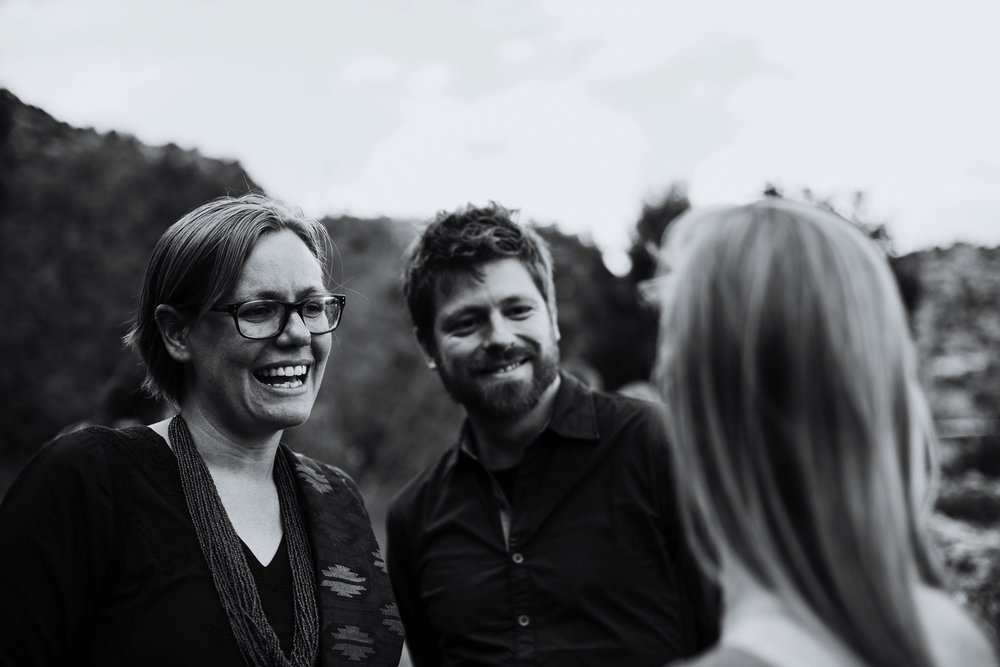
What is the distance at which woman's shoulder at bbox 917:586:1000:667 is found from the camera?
123 cm

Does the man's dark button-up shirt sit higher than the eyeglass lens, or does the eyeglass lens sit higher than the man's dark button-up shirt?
the eyeglass lens

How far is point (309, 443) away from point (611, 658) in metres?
9.80

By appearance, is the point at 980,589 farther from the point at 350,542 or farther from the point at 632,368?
the point at 632,368

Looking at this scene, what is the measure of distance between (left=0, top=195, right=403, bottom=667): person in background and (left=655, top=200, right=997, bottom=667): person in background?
1424mm

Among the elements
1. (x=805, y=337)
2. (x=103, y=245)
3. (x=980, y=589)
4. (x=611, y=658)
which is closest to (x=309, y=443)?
(x=103, y=245)

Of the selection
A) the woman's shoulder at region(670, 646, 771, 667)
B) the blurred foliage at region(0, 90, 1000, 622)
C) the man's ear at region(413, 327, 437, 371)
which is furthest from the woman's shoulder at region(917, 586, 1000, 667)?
the blurred foliage at region(0, 90, 1000, 622)

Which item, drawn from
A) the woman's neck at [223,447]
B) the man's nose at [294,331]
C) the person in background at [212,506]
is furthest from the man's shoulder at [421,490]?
the man's nose at [294,331]

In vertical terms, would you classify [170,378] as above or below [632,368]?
above

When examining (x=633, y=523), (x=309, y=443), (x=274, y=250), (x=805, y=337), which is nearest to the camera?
(x=805, y=337)

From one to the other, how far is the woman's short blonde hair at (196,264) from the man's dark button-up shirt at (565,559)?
1.05 metres

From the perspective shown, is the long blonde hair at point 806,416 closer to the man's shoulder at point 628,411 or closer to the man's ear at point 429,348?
the man's shoulder at point 628,411

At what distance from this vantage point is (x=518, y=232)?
334 cm

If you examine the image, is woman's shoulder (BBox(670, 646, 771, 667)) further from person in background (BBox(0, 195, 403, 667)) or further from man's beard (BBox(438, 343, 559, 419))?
man's beard (BBox(438, 343, 559, 419))

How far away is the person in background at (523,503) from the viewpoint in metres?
2.76
